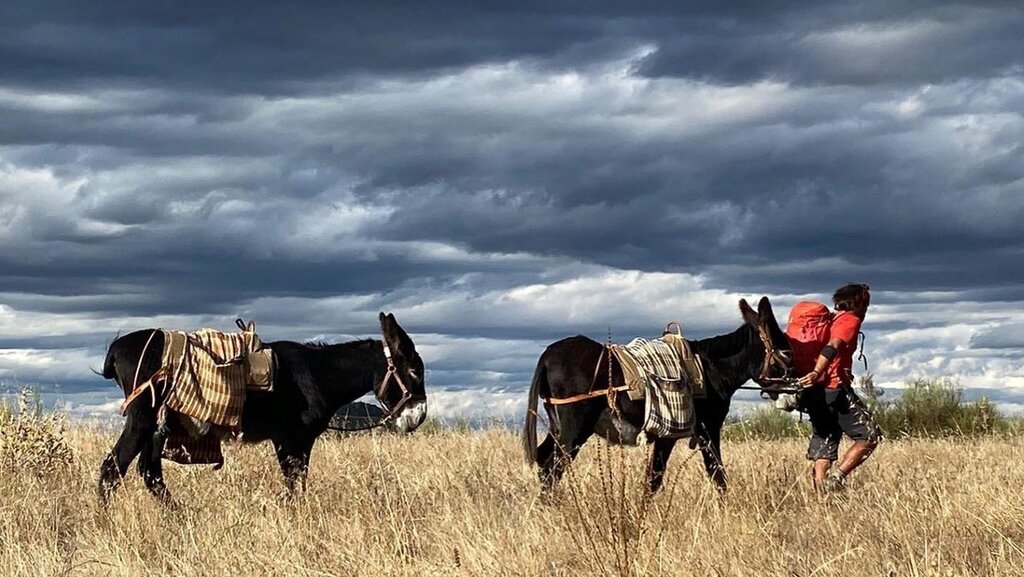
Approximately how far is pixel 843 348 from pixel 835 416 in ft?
2.11

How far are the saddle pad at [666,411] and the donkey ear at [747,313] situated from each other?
1.06 m

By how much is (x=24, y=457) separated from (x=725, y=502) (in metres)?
7.46

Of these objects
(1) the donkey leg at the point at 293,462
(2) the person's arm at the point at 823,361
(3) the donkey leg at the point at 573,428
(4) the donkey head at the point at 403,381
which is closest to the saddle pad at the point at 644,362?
(3) the donkey leg at the point at 573,428

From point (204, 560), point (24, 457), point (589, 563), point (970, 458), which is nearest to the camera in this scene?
point (589, 563)

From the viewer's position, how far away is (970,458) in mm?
13508

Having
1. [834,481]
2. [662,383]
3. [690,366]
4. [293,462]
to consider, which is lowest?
[834,481]

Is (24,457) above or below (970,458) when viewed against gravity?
above

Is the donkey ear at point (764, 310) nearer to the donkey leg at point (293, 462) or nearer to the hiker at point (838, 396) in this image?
the hiker at point (838, 396)

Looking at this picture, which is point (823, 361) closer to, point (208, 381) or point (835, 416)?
point (835, 416)

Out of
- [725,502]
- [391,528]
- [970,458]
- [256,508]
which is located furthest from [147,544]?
[970,458]

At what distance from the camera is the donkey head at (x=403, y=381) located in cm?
1120

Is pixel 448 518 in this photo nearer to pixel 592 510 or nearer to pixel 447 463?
pixel 592 510

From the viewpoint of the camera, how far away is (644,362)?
10766 mm

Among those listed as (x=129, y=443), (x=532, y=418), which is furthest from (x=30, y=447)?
(x=532, y=418)
